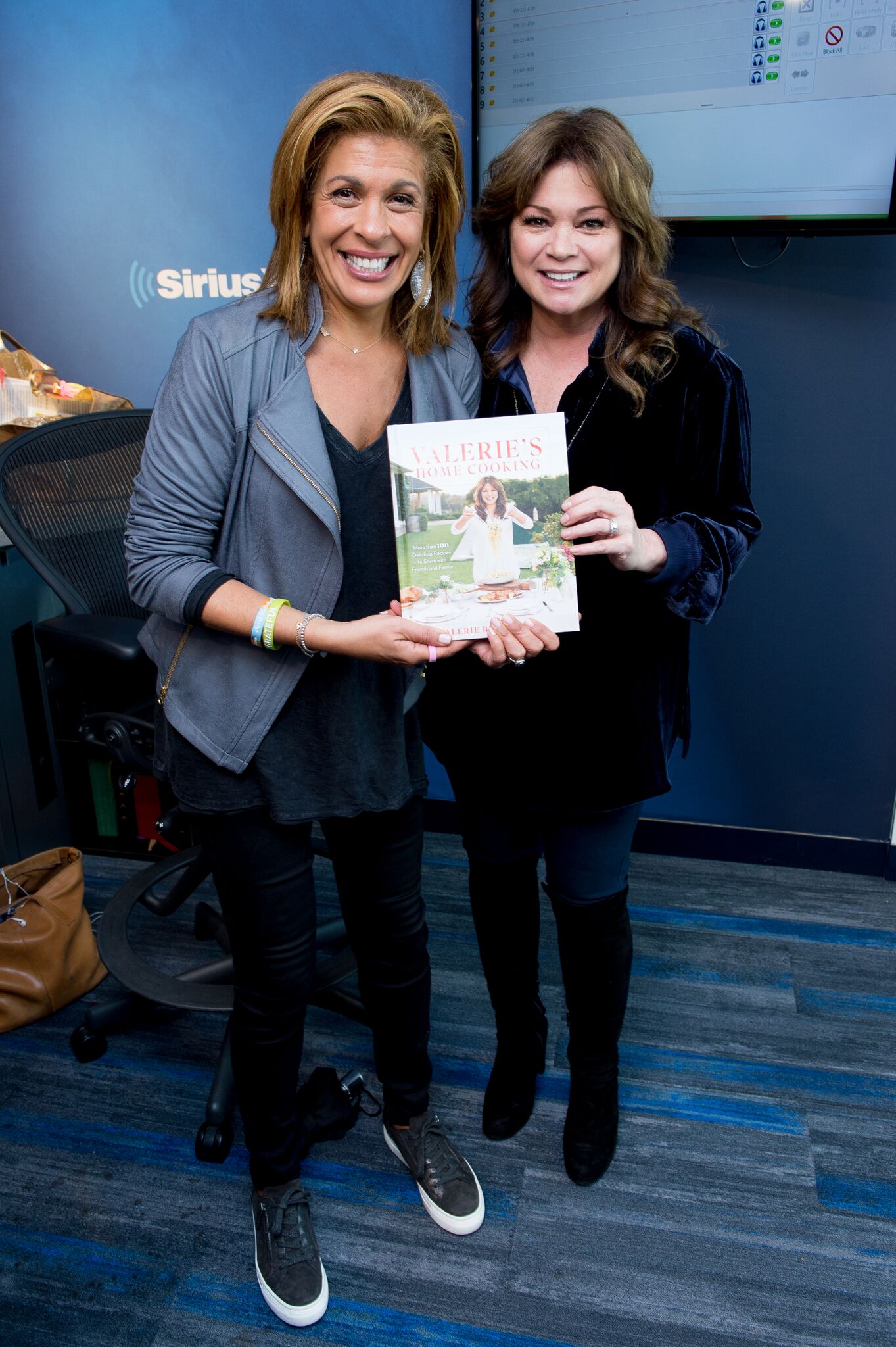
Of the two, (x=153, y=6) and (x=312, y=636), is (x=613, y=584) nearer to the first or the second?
(x=312, y=636)

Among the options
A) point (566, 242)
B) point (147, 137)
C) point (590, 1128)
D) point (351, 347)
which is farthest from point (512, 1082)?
point (147, 137)

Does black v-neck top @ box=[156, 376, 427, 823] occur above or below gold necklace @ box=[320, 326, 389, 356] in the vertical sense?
below

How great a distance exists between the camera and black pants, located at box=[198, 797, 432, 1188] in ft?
4.25

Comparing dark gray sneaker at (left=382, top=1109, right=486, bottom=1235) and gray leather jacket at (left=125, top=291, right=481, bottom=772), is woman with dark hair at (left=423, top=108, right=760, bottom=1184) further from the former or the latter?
dark gray sneaker at (left=382, top=1109, right=486, bottom=1235)

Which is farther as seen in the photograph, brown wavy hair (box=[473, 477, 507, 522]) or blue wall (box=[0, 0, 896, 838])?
blue wall (box=[0, 0, 896, 838])

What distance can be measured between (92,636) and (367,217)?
85 cm

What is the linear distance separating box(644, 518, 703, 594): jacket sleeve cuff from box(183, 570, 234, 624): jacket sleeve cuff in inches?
21.7

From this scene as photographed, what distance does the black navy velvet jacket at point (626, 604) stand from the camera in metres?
1.31

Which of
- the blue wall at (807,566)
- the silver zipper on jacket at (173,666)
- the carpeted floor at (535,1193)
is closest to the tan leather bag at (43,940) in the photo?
the carpeted floor at (535,1193)

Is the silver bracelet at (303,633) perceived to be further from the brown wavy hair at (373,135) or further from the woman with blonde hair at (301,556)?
the brown wavy hair at (373,135)

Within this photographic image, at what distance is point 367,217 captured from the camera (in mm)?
1137

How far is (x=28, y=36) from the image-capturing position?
2.48 m

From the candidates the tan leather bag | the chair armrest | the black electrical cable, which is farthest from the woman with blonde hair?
the black electrical cable

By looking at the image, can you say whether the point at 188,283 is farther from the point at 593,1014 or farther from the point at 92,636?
the point at 593,1014
